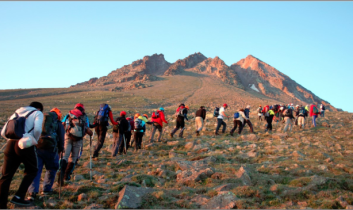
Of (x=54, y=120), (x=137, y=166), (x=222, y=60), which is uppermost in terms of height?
(x=222, y=60)

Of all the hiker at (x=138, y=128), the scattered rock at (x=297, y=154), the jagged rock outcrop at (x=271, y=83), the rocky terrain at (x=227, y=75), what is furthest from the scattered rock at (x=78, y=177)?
the jagged rock outcrop at (x=271, y=83)

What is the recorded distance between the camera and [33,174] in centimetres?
545

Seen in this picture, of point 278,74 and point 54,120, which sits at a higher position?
point 278,74

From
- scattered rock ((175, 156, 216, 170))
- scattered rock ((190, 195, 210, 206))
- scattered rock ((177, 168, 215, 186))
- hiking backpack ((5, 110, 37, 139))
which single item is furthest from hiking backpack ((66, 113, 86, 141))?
scattered rock ((190, 195, 210, 206))

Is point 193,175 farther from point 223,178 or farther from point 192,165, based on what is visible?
point 192,165

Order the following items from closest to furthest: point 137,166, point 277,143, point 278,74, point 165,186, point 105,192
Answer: point 105,192
point 165,186
point 137,166
point 277,143
point 278,74

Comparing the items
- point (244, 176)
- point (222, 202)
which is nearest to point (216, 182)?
point (244, 176)

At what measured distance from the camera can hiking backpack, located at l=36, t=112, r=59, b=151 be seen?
6043 millimetres

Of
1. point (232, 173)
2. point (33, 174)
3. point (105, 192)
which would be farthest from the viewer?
point (232, 173)

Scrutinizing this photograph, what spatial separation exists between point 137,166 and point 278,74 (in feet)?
418

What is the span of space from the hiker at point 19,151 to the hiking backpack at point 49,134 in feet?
2.27

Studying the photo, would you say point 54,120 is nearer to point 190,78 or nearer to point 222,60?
point 190,78

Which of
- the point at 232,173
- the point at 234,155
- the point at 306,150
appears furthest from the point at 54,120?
the point at 306,150

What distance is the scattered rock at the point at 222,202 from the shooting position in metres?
5.46
